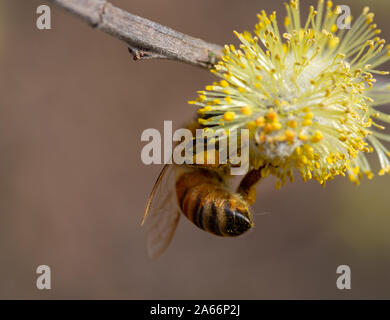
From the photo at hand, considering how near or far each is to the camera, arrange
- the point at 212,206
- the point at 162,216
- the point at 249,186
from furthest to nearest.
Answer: the point at 162,216 < the point at 249,186 < the point at 212,206

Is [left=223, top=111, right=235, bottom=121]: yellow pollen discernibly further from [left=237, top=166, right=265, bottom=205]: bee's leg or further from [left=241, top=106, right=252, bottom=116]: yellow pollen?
[left=237, top=166, right=265, bottom=205]: bee's leg

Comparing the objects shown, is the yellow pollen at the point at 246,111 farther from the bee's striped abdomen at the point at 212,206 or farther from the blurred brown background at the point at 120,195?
the blurred brown background at the point at 120,195

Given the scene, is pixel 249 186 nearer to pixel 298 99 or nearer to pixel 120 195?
pixel 298 99

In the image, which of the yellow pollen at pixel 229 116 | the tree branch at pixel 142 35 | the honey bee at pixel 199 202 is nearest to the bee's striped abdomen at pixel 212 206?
the honey bee at pixel 199 202

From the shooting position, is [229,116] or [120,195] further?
[120,195]

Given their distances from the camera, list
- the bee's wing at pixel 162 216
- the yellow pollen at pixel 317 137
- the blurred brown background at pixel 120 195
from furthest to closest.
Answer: the blurred brown background at pixel 120 195 < the bee's wing at pixel 162 216 < the yellow pollen at pixel 317 137

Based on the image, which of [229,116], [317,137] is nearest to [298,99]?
[317,137]

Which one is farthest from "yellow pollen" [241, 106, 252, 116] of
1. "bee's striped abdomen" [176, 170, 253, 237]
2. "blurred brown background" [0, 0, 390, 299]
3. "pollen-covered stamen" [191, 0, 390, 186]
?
"blurred brown background" [0, 0, 390, 299]

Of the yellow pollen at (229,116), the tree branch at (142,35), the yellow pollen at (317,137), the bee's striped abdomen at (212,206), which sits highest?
the tree branch at (142,35)
